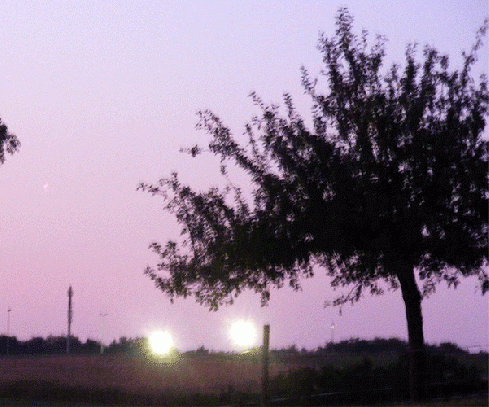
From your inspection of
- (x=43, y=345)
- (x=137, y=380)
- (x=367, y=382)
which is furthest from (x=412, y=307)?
(x=43, y=345)

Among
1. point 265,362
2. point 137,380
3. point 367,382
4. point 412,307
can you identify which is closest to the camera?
point 265,362

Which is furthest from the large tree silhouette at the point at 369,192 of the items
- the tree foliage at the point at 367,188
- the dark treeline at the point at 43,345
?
the dark treeline at the point at 43,345

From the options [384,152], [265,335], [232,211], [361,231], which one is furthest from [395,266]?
[265,335]


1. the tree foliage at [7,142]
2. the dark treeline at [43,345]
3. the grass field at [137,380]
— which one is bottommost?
the grass field at [137,380]

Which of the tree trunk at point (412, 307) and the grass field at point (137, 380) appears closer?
the tree trunk at point (412, 307)

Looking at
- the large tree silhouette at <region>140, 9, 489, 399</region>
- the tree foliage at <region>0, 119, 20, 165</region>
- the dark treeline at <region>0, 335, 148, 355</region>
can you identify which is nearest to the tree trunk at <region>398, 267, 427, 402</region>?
the large tree silhouette at <region>140, 9, 489, 399</region>

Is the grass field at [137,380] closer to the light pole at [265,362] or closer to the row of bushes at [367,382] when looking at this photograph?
the row of bushes at [367,382]

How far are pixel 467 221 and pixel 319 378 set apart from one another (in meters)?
5.39

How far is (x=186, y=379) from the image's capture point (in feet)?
87.8

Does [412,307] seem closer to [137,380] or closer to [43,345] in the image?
[137,380]

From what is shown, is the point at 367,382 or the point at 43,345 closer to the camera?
the point at 367,382

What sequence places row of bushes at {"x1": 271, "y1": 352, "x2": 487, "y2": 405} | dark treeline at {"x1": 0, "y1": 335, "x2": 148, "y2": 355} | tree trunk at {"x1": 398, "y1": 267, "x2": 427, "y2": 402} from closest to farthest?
1. row of bushes at {"x1": 271, "y1": 352, "x2": 487, "y2": 405}
2. tree trunk at {"x1": 398, "y1": 267, "x2": 427, "y2": 402}
3. dark treeline at {"x1": 0, "y1": 335, "x2": 148, "y2": 355}

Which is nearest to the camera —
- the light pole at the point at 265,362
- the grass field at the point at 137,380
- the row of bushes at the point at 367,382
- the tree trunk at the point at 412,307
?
the light pole at the point at 265,362

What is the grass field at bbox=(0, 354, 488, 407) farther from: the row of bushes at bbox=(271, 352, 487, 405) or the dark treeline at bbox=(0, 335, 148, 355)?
the dark treeline at bbox=(0, 335, 148, 355)
